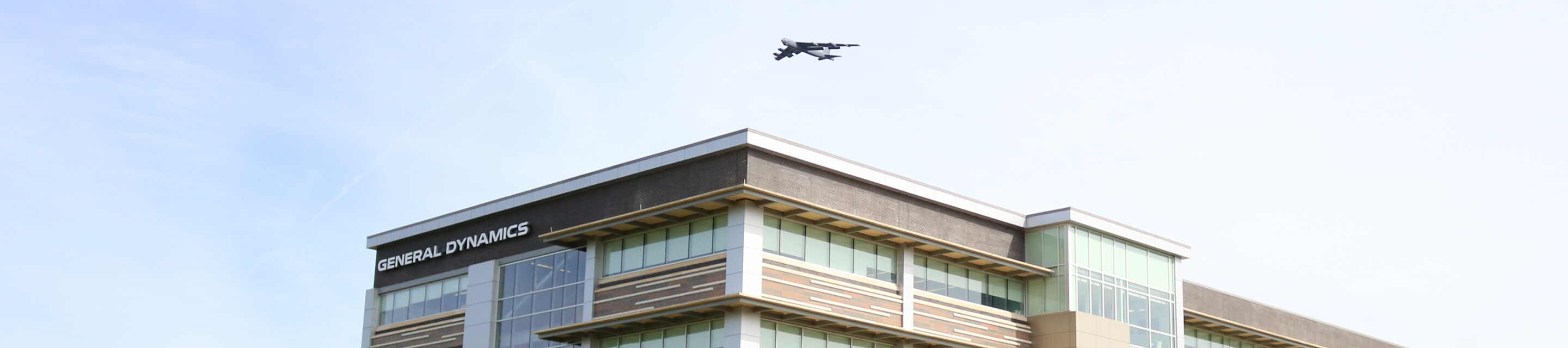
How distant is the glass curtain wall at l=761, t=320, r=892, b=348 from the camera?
A: 49.4 meters

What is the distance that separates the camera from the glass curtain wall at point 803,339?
49.4m

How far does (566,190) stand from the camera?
55750 mm

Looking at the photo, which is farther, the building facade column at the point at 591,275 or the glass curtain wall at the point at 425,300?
the glass curtain wall at the point at 425,300

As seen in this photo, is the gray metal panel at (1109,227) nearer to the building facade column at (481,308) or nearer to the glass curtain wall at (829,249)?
the glass curtain wall at (829,249)

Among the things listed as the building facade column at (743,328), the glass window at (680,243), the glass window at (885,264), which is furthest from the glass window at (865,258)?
the glass window at (680,243)

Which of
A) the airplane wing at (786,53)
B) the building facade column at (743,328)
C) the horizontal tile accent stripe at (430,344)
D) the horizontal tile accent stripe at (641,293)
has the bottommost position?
the building facade column at (743,328)

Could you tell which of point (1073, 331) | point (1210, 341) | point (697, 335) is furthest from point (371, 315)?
point (1210, 341)

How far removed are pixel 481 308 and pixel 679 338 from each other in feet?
35.3

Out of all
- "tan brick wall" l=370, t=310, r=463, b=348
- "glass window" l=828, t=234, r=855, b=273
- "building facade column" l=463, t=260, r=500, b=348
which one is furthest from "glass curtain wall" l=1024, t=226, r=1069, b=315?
"tan brick wall" l=370, t=310, r=463, b=348

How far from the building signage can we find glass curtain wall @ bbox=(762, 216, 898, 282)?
38.2 ft

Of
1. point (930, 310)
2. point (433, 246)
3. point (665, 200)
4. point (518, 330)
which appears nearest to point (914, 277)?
point (930, 310)

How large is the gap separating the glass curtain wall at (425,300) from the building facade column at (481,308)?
50 centimetres

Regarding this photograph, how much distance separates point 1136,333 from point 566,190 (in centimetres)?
2338

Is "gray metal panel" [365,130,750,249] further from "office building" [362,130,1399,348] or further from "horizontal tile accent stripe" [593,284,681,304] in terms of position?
"horizontal tile accent stripe" [593,284,681,304]
